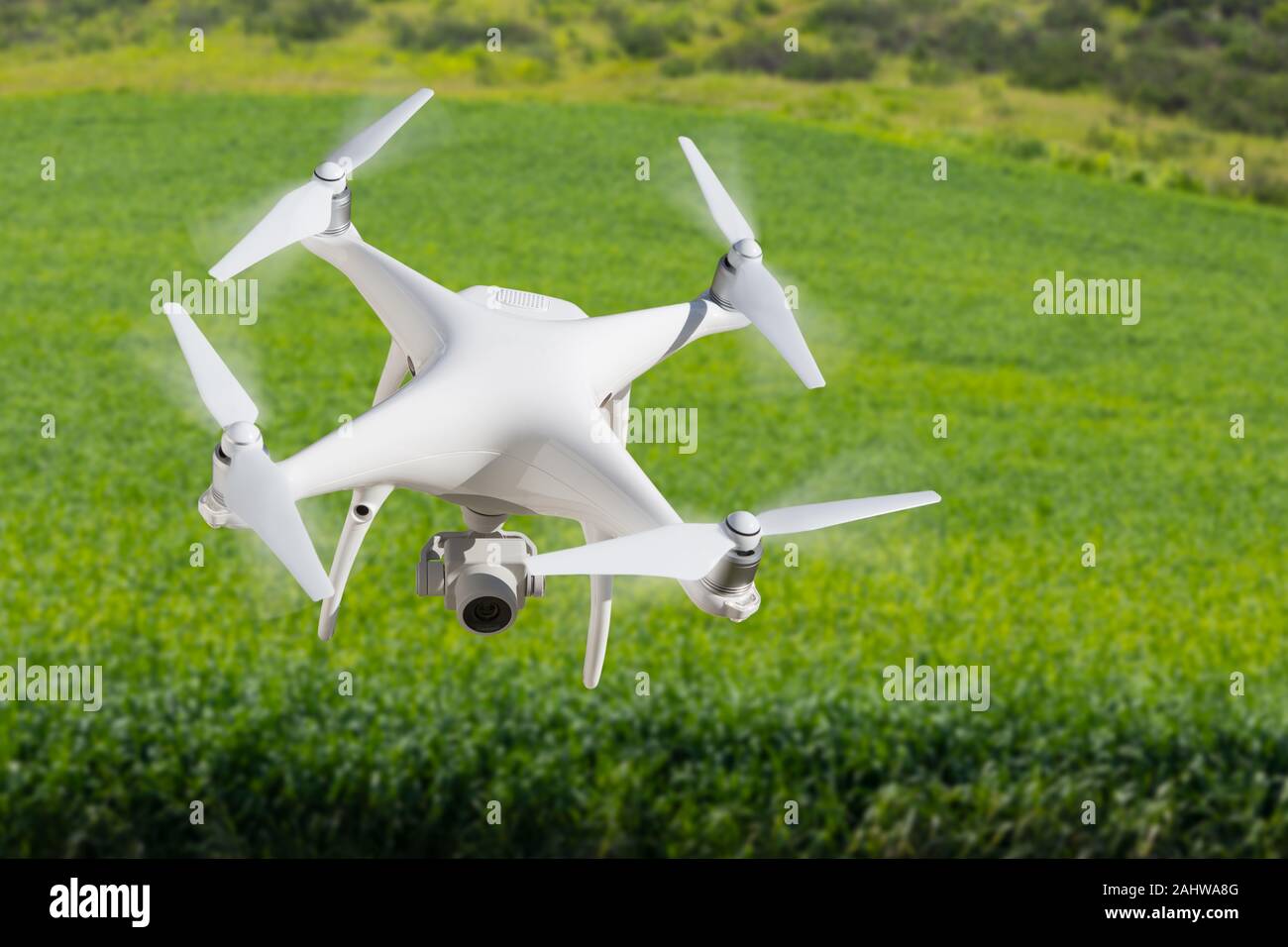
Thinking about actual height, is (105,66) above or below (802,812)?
above

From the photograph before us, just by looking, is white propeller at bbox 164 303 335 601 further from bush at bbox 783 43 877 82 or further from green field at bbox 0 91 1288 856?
bush at bbox 783 43 877 82

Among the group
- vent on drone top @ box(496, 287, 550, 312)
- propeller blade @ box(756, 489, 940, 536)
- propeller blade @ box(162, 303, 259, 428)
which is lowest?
propeller blade @ box(756, 489, 940, 536)

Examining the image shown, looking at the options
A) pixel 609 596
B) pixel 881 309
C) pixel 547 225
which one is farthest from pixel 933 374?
pixel 609 596

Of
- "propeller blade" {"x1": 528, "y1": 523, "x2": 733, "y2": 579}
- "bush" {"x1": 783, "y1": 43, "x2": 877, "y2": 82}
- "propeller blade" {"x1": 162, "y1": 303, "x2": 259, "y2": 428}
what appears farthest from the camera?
"bush" {"x1": 783, "y1": 43, "x2": 877, "y2": 82}

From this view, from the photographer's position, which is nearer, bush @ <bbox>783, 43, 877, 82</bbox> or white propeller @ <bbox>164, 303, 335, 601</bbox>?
white propeller @ <bbox>164, 303, 335, 601</bbox>

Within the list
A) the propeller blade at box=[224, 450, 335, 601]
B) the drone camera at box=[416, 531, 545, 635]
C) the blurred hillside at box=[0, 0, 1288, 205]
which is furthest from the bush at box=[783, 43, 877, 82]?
the propeller blade at box=[224, 450, 335, 601]

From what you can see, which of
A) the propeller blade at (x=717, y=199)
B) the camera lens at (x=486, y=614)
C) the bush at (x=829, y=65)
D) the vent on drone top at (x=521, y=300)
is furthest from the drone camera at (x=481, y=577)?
A: the bush at (x=829, y=65)

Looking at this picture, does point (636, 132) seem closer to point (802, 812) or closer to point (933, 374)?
point (933, 374)
